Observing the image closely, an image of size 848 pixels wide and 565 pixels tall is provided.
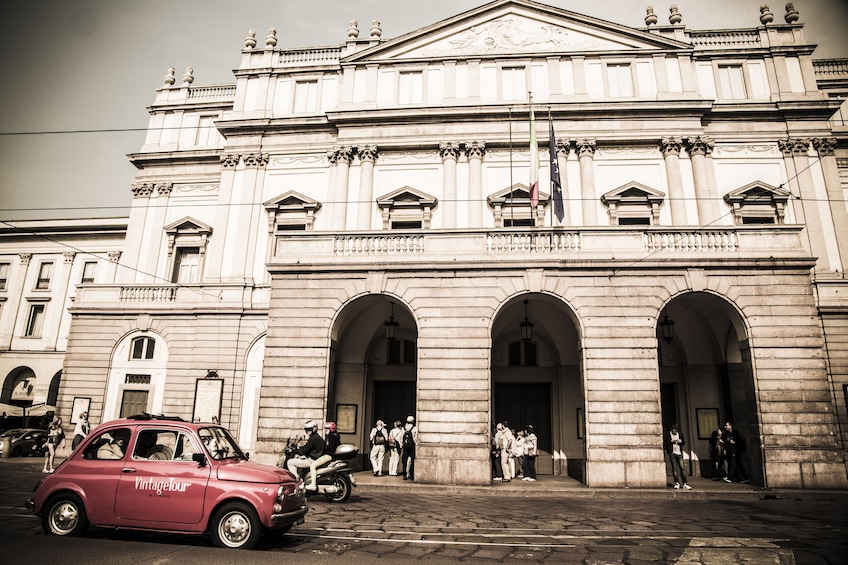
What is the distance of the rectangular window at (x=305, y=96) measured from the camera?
2817 cm

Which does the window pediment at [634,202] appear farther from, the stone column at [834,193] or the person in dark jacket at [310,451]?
the person in dark jacket at [310,451]

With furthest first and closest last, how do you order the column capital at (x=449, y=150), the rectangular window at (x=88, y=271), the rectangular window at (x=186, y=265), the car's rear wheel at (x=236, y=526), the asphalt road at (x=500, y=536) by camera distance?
1. the rectangular window at (x=88, y=271)
2. the rectangular window at (x=186, y=265)
3. the column capital at (x=449, y=150)
4. the car's rear wheel at (x=236, y=526)
5. the asphalt road at (x=500, y=536)

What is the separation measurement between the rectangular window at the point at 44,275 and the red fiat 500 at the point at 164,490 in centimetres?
3927

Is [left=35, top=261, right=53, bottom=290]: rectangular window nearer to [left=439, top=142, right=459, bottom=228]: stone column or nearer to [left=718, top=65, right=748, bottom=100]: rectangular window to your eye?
[left=439, top=142, right=459, bottom=228]: stone column

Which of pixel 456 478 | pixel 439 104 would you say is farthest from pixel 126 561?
pixel 439 104

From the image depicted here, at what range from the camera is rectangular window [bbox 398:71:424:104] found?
27.1 meters

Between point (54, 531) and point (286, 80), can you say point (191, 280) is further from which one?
point (54, 531)

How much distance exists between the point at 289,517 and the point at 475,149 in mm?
20236

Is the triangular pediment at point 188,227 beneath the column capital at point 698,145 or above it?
beneath

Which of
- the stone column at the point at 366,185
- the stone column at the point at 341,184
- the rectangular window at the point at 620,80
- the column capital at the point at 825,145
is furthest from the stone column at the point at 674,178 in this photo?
the stone column at the point at 341,184

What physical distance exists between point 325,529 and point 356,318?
1154 cm

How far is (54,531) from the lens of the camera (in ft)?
27.3

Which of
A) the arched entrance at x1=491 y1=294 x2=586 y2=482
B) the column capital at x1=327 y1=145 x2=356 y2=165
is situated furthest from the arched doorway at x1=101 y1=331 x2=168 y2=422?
the arched entrance at x1=491 y1=294 x2=586 y2=482

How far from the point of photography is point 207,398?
23797 mm
